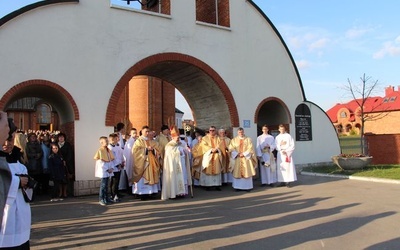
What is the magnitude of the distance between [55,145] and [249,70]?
26.0 ft

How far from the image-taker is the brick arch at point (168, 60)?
1092 cm

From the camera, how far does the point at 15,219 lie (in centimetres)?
315

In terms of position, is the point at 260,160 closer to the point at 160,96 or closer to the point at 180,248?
the point at 180,248

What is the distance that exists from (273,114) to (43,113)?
80.5ft

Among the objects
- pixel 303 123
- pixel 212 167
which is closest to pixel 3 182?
pixel 212 167

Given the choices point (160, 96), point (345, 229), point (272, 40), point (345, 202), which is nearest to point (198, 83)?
point (272, 40)

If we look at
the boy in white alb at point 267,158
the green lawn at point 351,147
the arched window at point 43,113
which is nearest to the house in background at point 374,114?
the green lawn at point 351,147

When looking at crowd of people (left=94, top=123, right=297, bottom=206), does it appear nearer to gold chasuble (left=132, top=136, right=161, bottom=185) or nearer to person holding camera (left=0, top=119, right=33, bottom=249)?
gold chasuble (left=132, top=136, right=161, bottom=185)

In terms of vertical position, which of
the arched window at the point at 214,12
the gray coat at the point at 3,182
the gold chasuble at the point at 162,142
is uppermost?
the arched window at the point at 214,12

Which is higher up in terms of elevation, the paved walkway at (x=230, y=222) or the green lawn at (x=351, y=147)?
the green lawn at (x=351, y=147)

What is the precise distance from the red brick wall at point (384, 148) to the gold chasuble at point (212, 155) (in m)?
10.2

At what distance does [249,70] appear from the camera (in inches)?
563

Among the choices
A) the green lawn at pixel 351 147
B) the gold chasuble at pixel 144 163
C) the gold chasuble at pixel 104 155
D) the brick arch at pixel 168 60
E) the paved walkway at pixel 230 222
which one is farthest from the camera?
the green lawn at pixel 351 147

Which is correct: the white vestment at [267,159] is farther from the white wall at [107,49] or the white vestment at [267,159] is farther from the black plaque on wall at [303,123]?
the black plaque on wall at [303,123]
